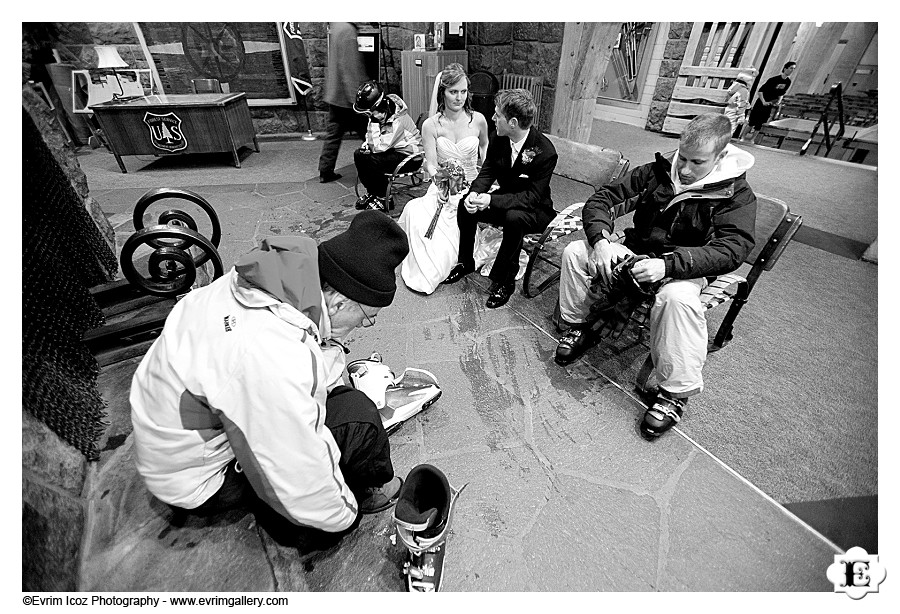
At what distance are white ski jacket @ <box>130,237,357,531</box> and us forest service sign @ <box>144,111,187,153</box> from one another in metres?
6.38

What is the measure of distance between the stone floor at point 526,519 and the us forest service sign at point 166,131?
517 cm

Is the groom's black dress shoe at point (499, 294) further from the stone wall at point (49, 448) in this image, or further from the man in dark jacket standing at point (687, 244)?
the stone wall at point (49, 448)

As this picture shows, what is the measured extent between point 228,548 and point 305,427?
3.42 feet

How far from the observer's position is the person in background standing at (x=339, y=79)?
521 centimetres

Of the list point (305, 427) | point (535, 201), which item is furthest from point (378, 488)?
point (535, 201)

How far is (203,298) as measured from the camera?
1213 millimetres

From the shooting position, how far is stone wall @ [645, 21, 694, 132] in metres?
8.41

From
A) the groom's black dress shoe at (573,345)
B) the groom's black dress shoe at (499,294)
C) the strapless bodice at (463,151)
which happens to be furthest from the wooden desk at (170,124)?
the groom's black dress shoe at (573,345)

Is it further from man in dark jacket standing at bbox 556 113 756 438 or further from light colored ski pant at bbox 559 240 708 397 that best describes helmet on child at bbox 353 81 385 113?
light colored ski pant at bbox 559 240 708 397

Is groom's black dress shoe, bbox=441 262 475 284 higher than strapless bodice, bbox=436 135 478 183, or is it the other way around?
strapless bodice, bbox=436 135 478 183

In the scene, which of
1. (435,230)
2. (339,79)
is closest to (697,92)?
(339,79)

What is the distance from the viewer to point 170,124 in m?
5.87

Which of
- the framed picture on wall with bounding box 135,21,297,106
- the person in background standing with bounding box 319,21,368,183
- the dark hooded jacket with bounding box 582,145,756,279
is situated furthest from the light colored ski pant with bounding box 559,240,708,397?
the framed picture on wall with bounding box 135,21,297,106

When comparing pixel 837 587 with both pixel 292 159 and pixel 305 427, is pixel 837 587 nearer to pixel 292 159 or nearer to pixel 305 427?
pixel 305 427
